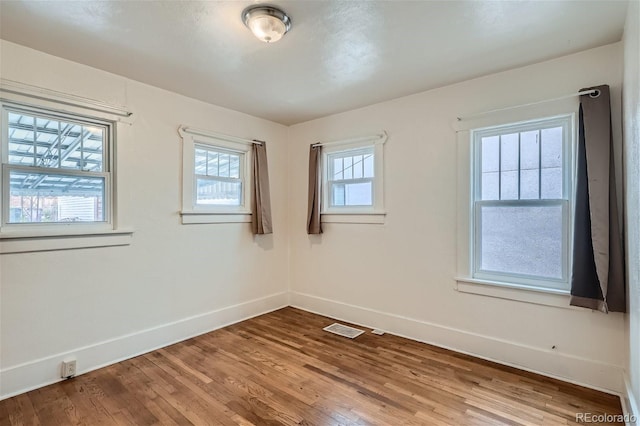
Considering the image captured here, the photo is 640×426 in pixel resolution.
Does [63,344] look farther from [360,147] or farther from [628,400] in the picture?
[628,400]

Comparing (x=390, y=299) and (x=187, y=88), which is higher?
(x=187, y=88)

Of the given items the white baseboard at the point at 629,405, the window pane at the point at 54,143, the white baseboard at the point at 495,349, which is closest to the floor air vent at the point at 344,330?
the white baseboard at the point at 495,349

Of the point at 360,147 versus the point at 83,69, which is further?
the point at 360,147

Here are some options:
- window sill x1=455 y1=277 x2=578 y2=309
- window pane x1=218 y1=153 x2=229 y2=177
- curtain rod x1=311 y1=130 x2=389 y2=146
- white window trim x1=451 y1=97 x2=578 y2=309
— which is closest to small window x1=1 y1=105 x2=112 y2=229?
window pane x1=218 y1=153 x2=229 y2=177


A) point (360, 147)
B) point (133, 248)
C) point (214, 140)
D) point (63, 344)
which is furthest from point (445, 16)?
point (63, 344)

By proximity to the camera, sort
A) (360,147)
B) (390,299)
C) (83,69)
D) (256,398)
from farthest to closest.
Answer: (360,147), (390,299), (83,69), (256,398)

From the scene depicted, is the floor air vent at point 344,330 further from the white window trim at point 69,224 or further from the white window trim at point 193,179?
the white window trim at point 69,224

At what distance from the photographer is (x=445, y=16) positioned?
2053 mm

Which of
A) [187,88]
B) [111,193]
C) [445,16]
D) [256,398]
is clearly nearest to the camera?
[445,16]

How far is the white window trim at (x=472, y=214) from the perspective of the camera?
2.59 metres

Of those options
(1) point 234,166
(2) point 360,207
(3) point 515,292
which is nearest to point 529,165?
(3) point 515,292

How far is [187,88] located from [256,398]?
2845 millimetres

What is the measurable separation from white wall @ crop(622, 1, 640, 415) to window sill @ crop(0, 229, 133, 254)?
372cm

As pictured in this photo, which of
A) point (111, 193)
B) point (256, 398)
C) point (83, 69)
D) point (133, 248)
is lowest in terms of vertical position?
point (256, 398)
